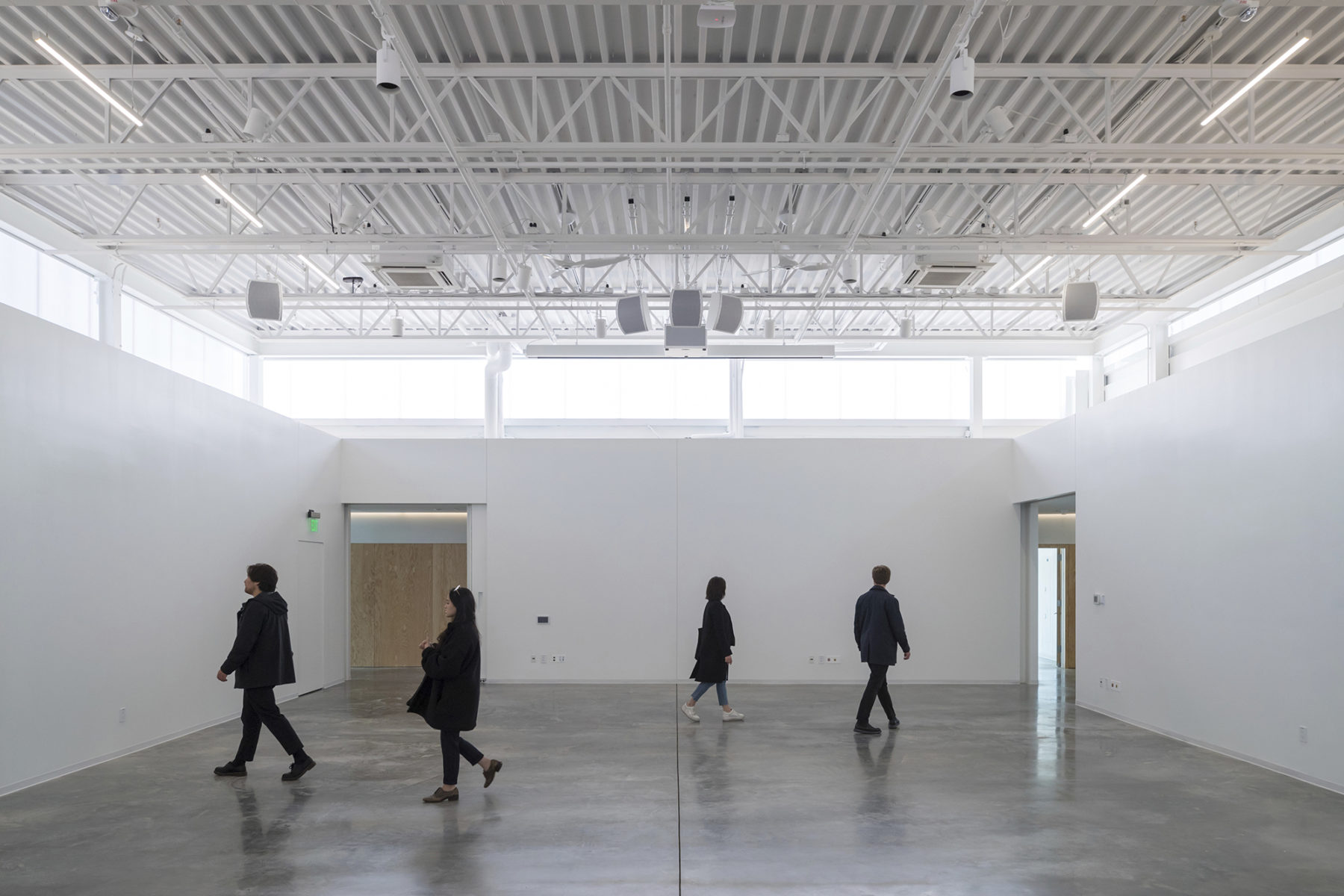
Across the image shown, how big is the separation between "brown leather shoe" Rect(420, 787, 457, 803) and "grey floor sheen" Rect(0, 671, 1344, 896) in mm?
68

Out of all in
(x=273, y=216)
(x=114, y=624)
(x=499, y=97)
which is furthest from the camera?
(x=273, y=216)

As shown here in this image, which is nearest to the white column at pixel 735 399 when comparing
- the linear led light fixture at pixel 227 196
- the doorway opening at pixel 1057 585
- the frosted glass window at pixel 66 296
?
the doorway opening at pixel 1057 585

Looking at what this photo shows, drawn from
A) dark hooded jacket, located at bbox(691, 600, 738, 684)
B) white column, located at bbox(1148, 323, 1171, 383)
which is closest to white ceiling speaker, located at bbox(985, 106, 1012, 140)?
dark hooded jacket, located at bbox(691, 600, 738, 684)

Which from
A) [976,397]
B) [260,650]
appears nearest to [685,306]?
[260,650]

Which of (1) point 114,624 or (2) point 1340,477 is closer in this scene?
(2) point 1340,477

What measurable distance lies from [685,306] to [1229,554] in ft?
19.4

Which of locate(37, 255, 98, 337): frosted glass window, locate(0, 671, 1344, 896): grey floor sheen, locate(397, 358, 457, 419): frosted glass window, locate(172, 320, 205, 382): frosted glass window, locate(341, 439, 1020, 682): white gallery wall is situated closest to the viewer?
locate(0, 671, 1344, 896): grey floor sheen

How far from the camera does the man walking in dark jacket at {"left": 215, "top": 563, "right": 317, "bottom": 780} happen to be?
6625mm

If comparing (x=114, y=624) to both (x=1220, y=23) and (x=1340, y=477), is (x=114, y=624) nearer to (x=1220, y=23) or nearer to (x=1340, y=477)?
(x=1340, y=477)

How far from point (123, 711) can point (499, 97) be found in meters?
6.04

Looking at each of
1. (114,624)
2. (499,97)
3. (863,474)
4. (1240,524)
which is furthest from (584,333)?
(1240,524)

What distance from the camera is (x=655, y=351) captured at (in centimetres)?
1345

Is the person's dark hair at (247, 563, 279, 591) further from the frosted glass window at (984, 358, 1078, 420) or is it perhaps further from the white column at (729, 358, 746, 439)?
the frosted glass window at (984, 358, 1078, 420)

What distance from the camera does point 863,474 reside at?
13164 mm
